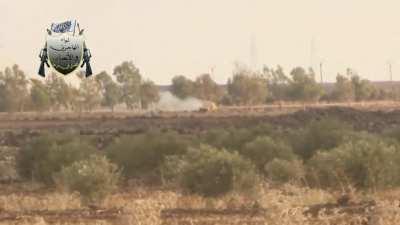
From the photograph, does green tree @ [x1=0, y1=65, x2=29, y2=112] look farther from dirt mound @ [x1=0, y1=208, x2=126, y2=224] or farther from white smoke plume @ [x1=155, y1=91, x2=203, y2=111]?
dirt mound @ [x1=0, y1=208, x2=126, y2=224]

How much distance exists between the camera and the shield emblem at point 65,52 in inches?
750

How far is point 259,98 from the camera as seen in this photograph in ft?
398

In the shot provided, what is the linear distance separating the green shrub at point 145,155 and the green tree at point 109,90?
93103 mm

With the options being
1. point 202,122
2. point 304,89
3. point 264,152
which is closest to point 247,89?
point 304,89

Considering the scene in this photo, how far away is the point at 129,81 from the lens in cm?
12612

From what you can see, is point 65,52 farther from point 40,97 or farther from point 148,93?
point 148,93

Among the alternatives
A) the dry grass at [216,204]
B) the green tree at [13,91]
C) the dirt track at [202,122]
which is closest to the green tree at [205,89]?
the green tree at [13,91]

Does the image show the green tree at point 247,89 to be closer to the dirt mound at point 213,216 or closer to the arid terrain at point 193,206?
the arid terrain at point 193,206

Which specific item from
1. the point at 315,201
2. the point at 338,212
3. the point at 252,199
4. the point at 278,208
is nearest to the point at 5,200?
the point at 252,199

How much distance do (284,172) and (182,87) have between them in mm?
103109

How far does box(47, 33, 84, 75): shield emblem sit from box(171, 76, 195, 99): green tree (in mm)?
108762

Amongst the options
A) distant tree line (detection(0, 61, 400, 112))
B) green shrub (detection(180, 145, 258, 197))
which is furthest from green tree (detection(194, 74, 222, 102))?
green shrub (detection(180, 145, 258, 197))

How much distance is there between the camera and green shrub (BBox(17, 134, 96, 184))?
3058 cm

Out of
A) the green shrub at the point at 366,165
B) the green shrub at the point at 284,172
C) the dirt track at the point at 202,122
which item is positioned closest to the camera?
the green shrub at the point at 366,165
